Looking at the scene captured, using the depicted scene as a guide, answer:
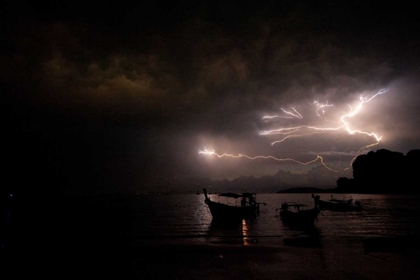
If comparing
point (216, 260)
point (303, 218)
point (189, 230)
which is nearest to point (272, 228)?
point (303, 218)

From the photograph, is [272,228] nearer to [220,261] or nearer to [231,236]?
[231,236]

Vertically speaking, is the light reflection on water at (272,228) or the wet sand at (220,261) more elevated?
the wet sand at (220,261)

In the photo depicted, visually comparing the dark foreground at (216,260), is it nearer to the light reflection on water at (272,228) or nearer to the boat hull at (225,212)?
the light reflection on water at (272,228)

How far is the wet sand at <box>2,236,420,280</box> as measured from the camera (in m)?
12.8

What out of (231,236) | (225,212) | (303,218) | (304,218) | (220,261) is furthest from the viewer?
(225,212)

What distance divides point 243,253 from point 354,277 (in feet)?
22.2

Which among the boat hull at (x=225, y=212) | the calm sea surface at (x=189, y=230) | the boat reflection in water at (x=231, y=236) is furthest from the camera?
the boat hull at (x=225, y=212)

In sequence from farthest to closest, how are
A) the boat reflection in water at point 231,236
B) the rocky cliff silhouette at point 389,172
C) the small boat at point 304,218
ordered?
the rocky cliff silhouette at point 389,172 < the small boat at point 304,218 < the boat reflection in water at point 231,236

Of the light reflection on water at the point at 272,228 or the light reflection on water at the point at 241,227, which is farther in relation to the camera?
the light reflection on water at the point at 272,228

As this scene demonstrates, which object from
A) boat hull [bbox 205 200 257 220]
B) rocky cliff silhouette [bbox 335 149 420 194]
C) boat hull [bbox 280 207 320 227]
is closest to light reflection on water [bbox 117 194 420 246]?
boat hull [bbox 280 207 320 227]

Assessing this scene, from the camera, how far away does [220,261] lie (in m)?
15.2

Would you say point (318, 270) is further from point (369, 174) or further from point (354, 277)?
point (369, 174)

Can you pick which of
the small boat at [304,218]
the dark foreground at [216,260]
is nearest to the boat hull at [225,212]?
the small boat at [304,218]

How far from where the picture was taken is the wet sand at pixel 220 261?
1275 cm
